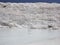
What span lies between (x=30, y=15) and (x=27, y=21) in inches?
10.5

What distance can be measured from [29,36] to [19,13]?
1.21m

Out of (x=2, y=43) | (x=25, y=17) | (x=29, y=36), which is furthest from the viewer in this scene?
(x=25, y=17)

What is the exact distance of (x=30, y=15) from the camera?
3.21 m

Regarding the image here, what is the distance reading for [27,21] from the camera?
297 centimetres

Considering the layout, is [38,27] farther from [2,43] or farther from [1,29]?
[2,43]

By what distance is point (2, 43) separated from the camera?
188cm

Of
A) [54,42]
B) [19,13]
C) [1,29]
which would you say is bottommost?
[54,42]

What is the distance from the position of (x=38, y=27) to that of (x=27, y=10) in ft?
2.67

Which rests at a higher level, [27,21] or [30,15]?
[30,15]

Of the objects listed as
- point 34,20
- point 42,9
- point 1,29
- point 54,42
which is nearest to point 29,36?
point 54,42

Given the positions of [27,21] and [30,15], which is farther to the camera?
[30,15]

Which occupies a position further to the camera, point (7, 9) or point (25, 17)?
point (7, 9)

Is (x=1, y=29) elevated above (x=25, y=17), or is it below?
below

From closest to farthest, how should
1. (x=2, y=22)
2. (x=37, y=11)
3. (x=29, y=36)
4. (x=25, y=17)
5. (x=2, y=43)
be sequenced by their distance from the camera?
1. (x=2, y=43)
2. (x=29, y=36)
3. (x=2, y=22)
4. (x=25, y=17)
5. (x=37, y=11)
